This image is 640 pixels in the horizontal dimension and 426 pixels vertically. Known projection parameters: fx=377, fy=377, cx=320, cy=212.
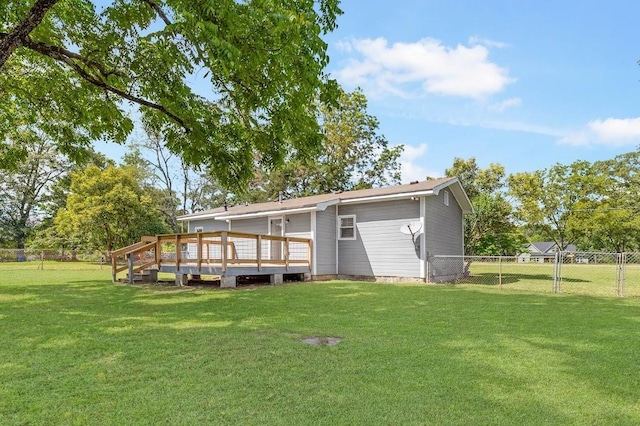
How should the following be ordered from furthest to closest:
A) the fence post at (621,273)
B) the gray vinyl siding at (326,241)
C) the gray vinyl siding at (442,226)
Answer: the gray vinyl siding at (326,241) → the gray vinyl siding at (442,226) → the fence post at (621,273)

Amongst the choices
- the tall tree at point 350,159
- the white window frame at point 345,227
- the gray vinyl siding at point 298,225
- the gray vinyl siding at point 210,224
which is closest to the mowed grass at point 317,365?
the gray vinyl siding at point 298,225

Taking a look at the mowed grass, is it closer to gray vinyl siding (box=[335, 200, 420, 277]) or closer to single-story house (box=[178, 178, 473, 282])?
single-story house (box=[178, 178, 473, 282])

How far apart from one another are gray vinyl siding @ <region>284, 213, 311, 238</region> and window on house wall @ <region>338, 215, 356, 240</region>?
4.37 ft

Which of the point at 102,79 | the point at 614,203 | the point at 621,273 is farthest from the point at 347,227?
the point at 614,203

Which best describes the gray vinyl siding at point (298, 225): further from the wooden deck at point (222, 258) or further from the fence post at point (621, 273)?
the fence post at point (621, 273)

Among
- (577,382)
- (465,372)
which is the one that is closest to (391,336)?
(465,372)

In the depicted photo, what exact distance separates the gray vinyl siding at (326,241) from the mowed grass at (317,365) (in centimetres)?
628

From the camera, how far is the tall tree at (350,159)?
91.0ft

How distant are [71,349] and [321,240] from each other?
9.75m

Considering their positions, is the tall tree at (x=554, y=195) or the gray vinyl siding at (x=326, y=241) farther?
the tall tree at (x=554, y=195)

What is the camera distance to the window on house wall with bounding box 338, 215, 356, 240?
13.9 metres

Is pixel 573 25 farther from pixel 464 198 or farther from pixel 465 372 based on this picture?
pixel 465 372

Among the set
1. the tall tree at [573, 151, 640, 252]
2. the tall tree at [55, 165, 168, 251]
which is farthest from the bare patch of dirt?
the tall tree at [573, 151, 640, 252]

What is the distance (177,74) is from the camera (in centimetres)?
852
